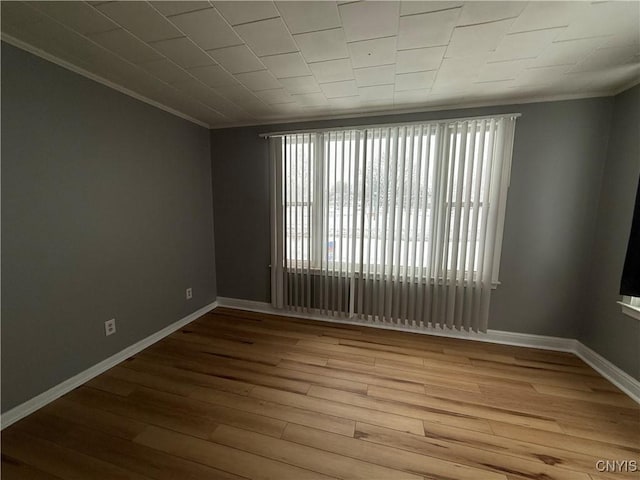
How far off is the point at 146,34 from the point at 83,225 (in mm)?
1470

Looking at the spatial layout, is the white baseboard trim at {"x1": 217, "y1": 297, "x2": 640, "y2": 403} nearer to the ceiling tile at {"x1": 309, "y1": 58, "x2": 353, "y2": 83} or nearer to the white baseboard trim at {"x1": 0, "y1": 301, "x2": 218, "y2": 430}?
the white baseboard trim at {"x1": 0, "y1": 301, "x2": 218, "y2": 430}

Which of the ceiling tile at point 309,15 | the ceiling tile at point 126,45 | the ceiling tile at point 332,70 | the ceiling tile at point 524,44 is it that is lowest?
the ceiling tile at point 126,45

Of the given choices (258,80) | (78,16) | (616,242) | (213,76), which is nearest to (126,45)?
(78,16)

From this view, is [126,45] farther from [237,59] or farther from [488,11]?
[488,11]

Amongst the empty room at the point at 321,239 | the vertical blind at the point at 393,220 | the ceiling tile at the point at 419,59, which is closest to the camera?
the empty room at the point at 321,239

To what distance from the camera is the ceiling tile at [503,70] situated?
1756 mm

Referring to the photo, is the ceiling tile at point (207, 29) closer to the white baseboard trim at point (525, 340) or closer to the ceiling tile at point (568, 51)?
the ceiling tile at point (568, 51)

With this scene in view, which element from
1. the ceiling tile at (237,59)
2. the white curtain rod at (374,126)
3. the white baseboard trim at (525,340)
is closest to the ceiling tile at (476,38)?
the white curtain rod at (374,126)

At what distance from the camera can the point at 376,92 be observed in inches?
87.9

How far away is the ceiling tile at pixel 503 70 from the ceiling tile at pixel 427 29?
0.56m

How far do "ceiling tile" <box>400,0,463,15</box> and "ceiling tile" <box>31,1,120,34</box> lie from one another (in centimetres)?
163

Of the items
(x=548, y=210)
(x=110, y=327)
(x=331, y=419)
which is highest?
(x=548, y=210)

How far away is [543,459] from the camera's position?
1.37 m

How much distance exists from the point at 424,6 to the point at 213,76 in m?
1.58
